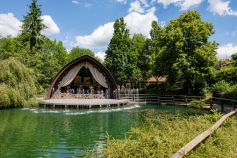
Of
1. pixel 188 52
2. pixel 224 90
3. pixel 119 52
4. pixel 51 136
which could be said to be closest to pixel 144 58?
pixel 119 52

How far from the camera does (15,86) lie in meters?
22.8

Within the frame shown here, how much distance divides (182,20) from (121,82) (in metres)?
14.5

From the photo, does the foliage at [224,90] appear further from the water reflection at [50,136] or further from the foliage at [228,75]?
the water reflection at [50,136]

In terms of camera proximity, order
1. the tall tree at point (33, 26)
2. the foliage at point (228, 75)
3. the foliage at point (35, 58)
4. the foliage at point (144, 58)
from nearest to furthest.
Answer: the foliage at point (228, 75) < the foliage at point (35, 58) < the tall tree at point (33, 26) < the foliage at point (144, 58)

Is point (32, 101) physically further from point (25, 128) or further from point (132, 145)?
point (132, 145)

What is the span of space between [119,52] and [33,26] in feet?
43.7

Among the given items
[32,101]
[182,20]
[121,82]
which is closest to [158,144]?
[32,101]

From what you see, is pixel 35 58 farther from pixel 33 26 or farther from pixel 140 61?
pixel 140 61

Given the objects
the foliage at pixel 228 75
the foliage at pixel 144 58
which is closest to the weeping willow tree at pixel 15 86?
the foliage at pixel 228 75

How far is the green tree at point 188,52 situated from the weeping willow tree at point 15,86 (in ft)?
48.1

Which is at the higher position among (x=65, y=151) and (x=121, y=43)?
(x=121, y=43)

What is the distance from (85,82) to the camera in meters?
38.2

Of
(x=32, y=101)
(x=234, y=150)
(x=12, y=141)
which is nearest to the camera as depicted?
(x=234, y=150)

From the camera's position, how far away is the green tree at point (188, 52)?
93.6ft
